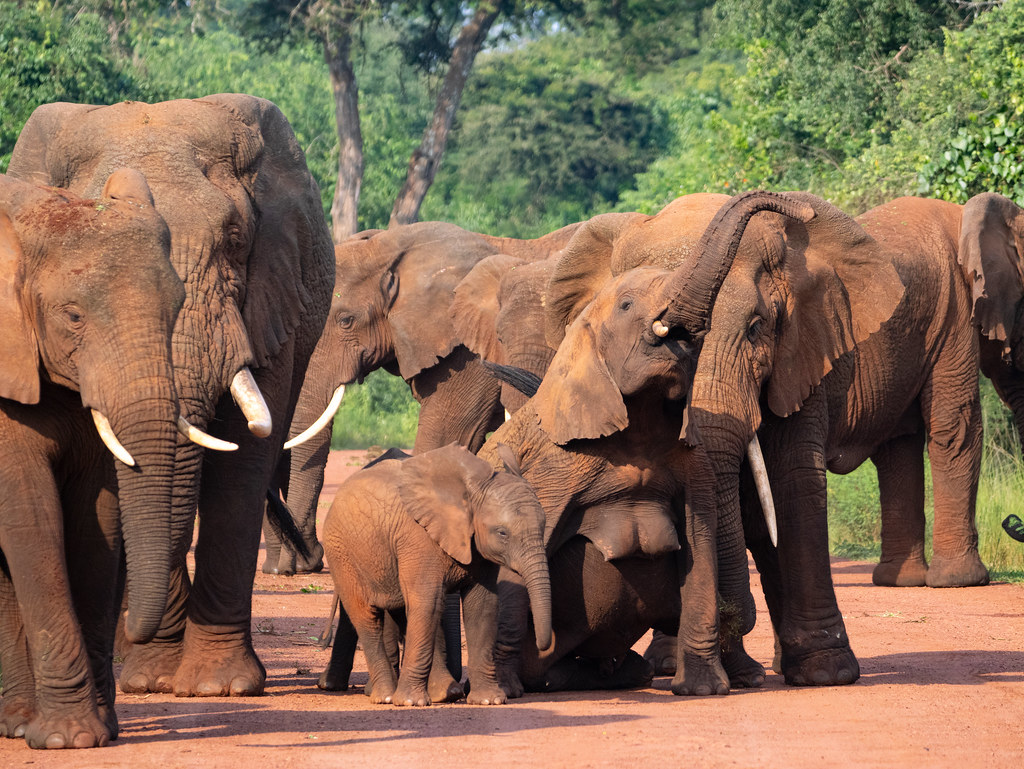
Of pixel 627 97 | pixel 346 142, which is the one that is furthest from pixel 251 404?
pixel 627 97

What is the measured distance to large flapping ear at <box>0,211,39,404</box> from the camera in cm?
586

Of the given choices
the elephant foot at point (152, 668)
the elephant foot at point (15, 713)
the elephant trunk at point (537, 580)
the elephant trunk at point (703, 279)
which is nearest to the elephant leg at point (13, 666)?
the elephant foot at point (15, 713)

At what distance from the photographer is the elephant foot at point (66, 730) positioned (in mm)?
5867

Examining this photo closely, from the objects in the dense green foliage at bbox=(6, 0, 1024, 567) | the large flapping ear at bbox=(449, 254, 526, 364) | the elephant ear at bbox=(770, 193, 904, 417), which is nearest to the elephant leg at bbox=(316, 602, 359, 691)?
the elephant ear at bbox=(770, 193, 904, 417)

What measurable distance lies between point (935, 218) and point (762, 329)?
5097 millimetres

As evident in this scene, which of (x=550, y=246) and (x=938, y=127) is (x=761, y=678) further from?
(x=938, y=127)

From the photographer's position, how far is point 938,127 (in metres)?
17.0

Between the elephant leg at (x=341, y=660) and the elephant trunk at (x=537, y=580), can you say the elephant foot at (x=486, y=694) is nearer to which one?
the elephant trunk at (x=537, y=580)

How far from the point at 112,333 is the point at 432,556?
5.92 ft

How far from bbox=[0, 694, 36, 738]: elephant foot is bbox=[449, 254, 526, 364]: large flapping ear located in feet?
22.3

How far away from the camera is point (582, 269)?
8.42 metres

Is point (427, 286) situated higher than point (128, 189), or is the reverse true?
point (128, 189)

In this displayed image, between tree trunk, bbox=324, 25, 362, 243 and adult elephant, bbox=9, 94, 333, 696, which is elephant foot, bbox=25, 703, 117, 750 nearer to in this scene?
adult elephant, bbox=9, 94, 333, 696

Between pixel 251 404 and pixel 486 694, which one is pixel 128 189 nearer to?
pixel 251 404
